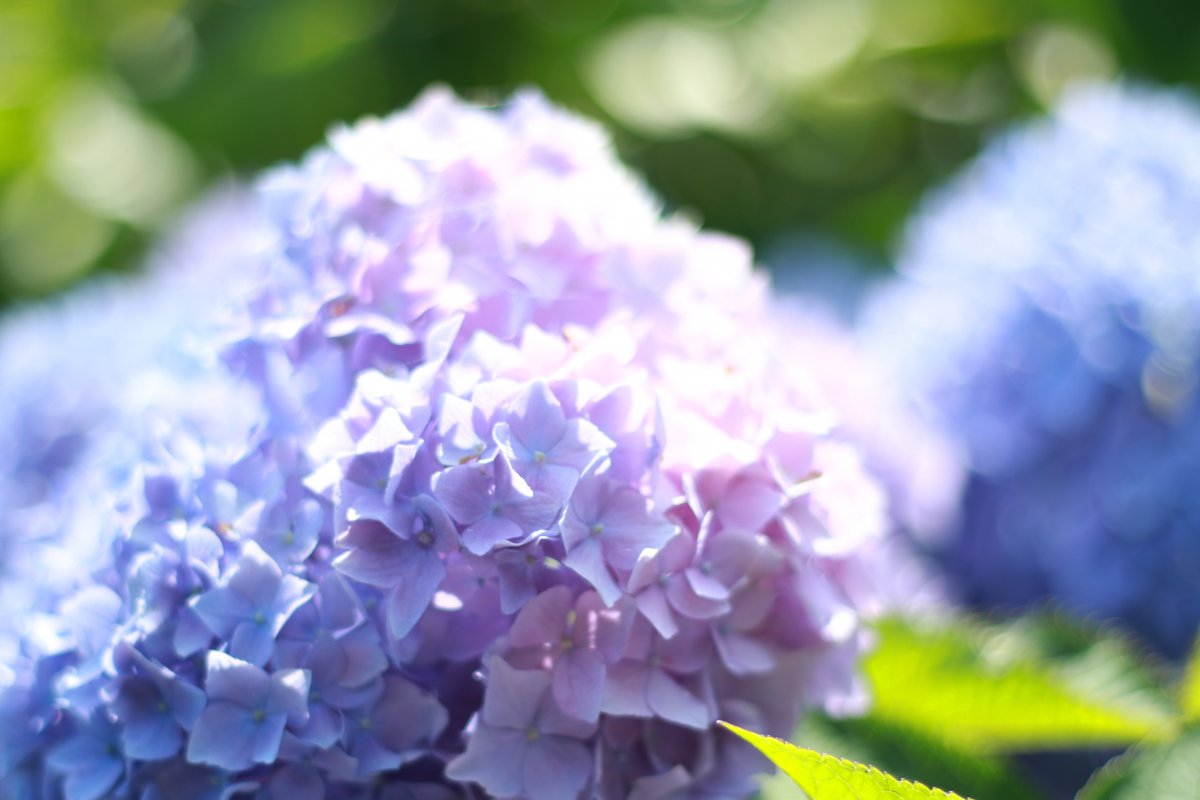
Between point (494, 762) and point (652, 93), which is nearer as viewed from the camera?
point (494, 762)

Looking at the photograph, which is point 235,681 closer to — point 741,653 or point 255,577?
point 255,577

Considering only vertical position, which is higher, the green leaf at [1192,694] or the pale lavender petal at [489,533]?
the pale lavender petal at [489,533]

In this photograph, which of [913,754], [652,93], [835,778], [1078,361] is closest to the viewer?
[835,778]

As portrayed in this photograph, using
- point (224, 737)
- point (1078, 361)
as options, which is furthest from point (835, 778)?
point (1078, 361)

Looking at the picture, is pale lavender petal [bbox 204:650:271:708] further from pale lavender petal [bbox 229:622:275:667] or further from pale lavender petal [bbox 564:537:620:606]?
pale lavender petal [bbox 564:537:620:606]

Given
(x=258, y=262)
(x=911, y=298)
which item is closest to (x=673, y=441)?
(x=258, y=262)

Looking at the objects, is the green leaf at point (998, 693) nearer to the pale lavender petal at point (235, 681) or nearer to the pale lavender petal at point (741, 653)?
the pale lavender petal at point (741, 653)

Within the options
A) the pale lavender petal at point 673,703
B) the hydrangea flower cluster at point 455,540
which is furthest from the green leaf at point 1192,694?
Result: the pale lavender petal at point 673,703
